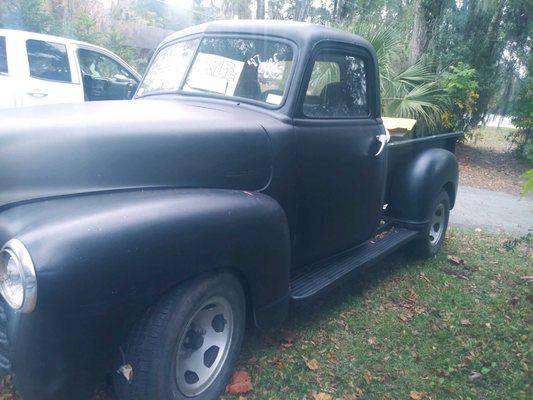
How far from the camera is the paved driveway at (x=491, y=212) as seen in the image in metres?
7.25

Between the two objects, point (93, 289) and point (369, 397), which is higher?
point (93, 289)

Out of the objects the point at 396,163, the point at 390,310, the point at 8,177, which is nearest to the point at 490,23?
the point at 396,163

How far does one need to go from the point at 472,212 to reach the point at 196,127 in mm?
6667

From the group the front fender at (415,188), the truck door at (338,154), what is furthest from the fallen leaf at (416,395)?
the front fender at (415,188)

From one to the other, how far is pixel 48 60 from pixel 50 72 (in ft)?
0.67

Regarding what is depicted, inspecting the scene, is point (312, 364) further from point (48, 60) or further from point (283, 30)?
point (48, 60)

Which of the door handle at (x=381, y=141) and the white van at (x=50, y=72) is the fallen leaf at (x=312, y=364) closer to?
the door handle at (x=381, y=141)

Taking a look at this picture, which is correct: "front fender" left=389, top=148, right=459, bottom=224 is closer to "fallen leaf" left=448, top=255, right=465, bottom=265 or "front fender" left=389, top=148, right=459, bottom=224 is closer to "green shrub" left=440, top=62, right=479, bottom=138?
"fallen leaf" left=448, top=255, right=465, bottom=265

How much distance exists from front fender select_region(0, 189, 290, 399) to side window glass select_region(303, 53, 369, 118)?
4.23 feet

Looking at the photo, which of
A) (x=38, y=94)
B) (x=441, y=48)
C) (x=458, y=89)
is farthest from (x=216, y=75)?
(x=441, y=48)

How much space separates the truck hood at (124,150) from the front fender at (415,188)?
209 centimetres

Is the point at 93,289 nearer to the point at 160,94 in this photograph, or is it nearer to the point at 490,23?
the point at 160,94

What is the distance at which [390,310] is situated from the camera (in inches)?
156

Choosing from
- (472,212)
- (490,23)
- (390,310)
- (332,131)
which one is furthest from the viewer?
(490,23)
